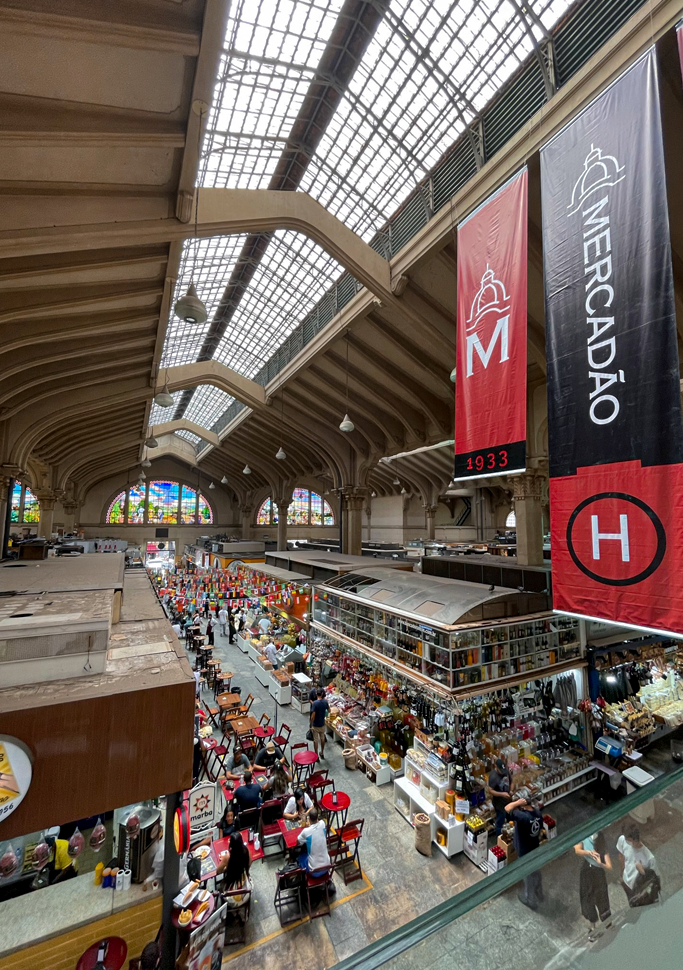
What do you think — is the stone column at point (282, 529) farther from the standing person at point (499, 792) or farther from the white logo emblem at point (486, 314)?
the white logo emblem at point (486, 314)

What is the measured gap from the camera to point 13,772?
2.48 metres

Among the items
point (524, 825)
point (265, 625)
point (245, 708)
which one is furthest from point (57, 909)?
point (265, 625)

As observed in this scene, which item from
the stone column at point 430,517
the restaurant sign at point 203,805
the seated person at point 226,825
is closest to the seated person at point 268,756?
the seated person at point 226,825

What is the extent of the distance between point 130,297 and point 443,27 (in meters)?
6.07

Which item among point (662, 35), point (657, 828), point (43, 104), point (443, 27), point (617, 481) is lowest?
point (657, 828)

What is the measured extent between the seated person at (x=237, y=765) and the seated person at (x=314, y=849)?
212cm

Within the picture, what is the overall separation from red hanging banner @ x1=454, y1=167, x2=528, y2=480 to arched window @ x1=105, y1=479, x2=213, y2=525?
32.1 m

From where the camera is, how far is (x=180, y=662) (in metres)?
3.51

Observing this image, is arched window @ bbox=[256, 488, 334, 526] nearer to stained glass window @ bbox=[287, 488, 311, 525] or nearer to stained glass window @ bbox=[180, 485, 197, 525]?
stained glass window @ bbox=[287, 488, 311, 525]

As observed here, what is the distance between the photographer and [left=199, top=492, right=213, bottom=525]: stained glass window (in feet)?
117

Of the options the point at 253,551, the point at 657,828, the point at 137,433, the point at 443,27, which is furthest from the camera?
the point at 253,551

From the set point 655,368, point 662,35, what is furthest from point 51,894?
point 662,35

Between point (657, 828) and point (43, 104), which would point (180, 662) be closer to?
point (657, 828)

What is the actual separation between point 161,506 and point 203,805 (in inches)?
1265
